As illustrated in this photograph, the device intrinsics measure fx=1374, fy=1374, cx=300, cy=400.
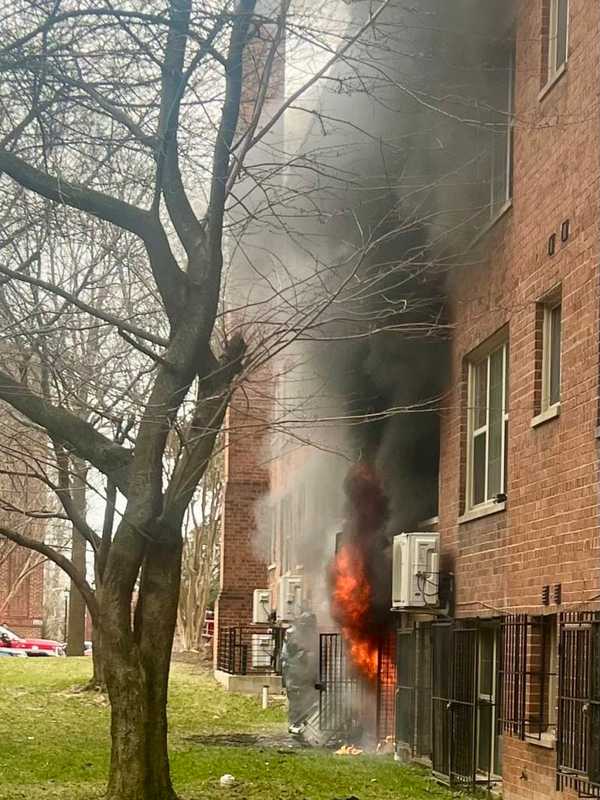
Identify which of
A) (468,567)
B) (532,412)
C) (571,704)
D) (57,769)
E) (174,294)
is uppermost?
(174,294)

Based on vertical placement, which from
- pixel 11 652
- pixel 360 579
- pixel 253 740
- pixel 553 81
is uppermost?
pixel 553 81

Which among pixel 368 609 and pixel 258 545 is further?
pixel 258 545

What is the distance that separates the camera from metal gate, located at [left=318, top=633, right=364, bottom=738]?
56.9 ft

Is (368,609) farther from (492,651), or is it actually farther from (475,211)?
(475,211)

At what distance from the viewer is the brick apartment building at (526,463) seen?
9477 mm

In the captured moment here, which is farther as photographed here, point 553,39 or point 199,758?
point 199,758

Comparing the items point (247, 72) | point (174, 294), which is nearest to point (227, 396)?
point (174, 294)

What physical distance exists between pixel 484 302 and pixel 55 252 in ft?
19.6

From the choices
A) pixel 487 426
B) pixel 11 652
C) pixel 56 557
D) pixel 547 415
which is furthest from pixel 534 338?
pixel 11 652

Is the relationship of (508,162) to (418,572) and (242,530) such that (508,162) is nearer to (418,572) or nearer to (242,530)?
(418,572)

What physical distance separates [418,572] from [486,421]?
1.75m

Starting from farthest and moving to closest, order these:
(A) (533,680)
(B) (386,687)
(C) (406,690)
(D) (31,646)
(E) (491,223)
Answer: (D) (31,646), (B) (386,687), (C) (406,690), (E) (491,223), (A) (533,680)

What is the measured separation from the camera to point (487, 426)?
42.8ft

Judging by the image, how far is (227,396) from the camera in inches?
409
